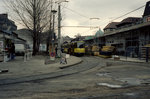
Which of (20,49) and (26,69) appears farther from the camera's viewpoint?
(20,49)

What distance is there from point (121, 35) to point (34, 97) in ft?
105

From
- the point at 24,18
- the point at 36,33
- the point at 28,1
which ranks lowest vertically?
the point at 36,33

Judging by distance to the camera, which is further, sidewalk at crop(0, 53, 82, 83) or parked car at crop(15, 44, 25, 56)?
parked car at crop(15, 44, 25, 56)

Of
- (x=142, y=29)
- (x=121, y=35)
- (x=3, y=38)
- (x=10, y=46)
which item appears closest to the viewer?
(x=3, y=38)

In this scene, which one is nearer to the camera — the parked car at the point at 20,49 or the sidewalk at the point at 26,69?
the sidewalk at the point at 26,69

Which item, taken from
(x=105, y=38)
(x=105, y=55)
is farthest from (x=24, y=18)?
(x=105, y=38)

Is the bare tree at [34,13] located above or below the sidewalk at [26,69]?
above

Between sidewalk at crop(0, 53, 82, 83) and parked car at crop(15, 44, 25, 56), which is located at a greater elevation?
parked car at crop(15, 44, 25, 56)

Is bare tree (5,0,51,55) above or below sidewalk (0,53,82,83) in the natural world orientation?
above

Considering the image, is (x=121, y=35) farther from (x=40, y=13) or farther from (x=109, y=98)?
(x=109, y=98)

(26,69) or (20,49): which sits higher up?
(20,49)

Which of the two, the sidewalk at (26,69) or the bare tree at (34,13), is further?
the bare tree at (34,13)

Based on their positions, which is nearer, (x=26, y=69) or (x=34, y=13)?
(x=26, y=69)

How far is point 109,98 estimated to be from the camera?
4.71m
